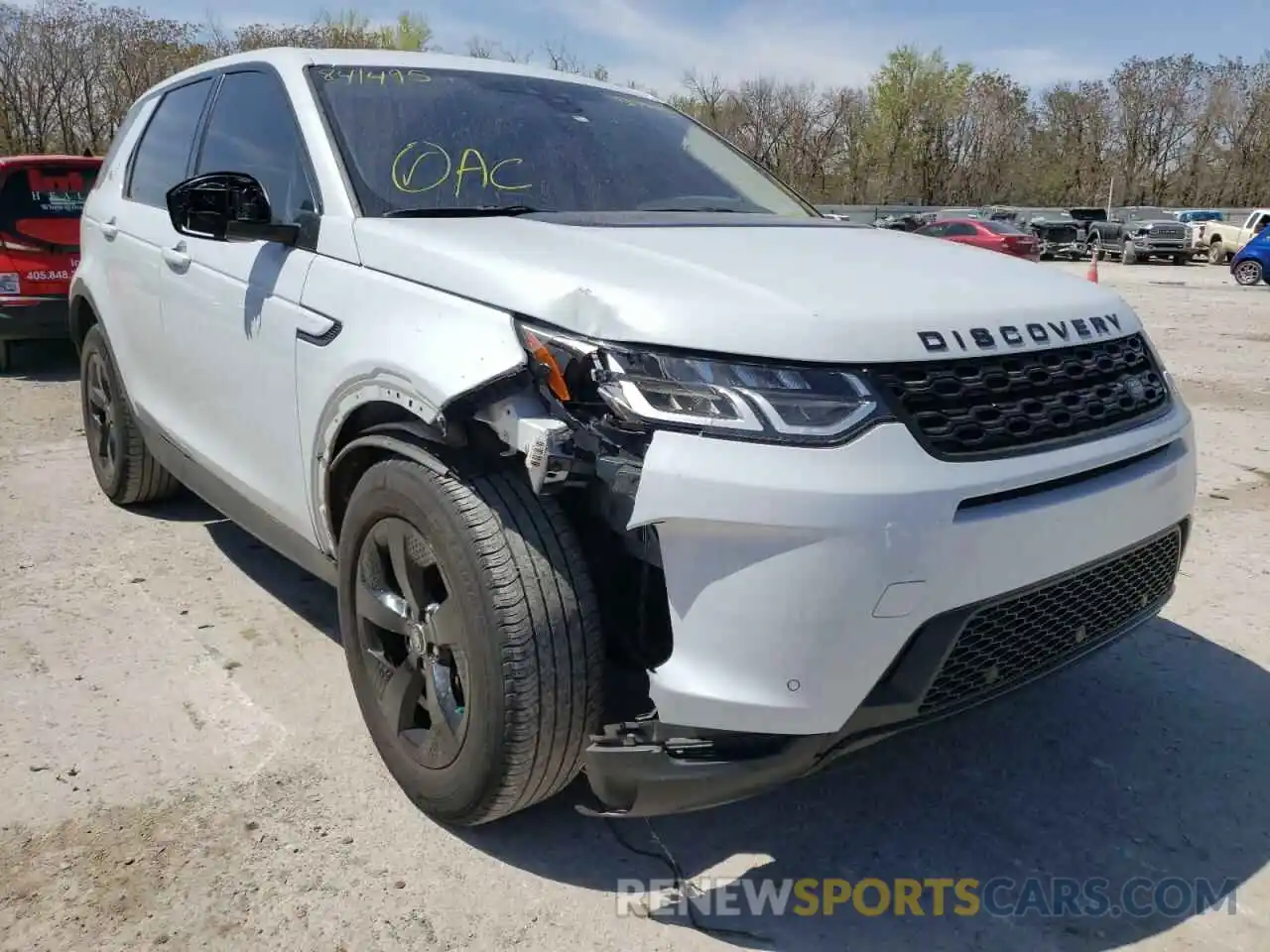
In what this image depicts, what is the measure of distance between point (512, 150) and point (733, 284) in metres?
1.28

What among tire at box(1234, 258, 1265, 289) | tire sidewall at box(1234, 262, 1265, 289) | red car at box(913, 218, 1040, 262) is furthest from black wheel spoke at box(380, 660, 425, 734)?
tire at box(1234, 258, 1265, 289)

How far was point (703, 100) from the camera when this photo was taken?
5931 cm

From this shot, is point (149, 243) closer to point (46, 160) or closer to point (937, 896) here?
point (937, 896)

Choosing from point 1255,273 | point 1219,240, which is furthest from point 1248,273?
point 1219,240

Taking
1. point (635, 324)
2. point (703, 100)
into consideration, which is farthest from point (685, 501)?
point (703, 100)

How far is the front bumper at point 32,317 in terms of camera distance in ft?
26.2

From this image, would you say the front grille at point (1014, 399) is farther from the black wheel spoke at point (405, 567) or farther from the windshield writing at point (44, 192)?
the windshield writing at point (44, 192)

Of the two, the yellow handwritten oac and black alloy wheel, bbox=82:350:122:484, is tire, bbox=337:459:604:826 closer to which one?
the yellow handwritten oac

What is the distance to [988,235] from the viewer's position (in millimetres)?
26203

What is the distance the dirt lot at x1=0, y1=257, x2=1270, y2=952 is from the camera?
2.23 m

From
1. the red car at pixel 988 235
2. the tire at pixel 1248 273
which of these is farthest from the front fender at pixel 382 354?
the tire at pixel 1248 273

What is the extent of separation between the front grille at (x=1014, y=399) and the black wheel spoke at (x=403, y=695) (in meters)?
1.31

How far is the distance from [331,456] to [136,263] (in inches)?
72.6

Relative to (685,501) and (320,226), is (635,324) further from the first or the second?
(320,226)
